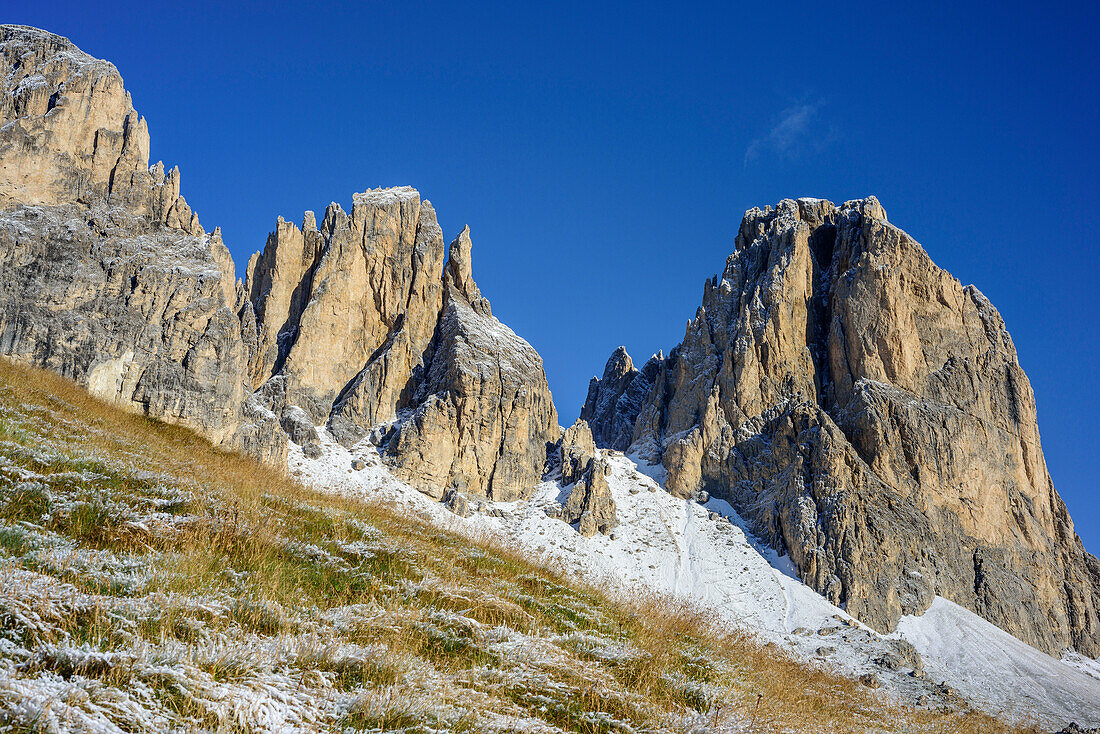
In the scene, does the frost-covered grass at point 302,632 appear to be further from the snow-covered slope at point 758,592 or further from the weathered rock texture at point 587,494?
the weathered rock texture at point 587,494

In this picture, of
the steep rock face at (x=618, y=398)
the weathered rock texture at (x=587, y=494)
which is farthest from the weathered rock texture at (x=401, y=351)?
the steep rock face at (x=618, y=398)

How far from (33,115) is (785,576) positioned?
397 ft

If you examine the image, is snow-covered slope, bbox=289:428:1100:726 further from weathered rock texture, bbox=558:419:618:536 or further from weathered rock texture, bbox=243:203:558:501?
weathered rock texture, bbox=243:203:558:501

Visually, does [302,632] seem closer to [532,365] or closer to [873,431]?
[873,431]

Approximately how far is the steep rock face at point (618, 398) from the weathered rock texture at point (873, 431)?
12.9 metres

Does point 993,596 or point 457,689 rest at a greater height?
point 993,596

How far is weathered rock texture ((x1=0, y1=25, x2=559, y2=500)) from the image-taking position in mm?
79562

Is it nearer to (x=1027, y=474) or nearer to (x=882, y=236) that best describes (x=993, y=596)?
Answer: (x=1027, y=474)

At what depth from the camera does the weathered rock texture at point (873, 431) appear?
296 feet

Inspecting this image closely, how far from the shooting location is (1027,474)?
10750 cm

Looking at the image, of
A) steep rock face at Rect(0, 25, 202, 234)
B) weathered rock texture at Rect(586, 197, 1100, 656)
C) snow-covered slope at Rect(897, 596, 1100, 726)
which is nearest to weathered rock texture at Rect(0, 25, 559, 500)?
steep rock face at Rect(0, 25, 202, 234)

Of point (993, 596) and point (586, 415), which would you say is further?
point (586, 415)

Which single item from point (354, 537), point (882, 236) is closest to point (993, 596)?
point (882, 236)

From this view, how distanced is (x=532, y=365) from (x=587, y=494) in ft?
102
